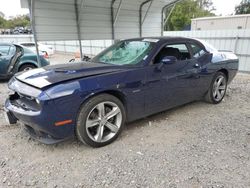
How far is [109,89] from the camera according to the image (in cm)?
268

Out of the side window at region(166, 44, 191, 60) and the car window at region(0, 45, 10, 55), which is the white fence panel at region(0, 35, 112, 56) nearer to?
the car window at region(0, 45, 10, 55)

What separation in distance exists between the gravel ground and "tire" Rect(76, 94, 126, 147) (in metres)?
0.15

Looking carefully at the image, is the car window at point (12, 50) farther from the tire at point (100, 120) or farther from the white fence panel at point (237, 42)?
the white fence panel at point (237, 42)

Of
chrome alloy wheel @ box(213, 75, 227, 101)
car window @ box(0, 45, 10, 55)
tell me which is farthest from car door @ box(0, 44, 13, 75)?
chrome alloy wheel @ box(213, 75, 227, 101)

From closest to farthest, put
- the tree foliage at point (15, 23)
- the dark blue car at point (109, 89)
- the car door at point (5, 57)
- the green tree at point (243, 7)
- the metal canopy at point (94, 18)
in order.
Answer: the dark blue car at point (109, 89) < the metal canopy at point (94, 18) < the car door at point (5, 57) < the green tree at point (243, 7) < the tree foliage at point (15, 23)

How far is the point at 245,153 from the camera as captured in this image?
2.63m

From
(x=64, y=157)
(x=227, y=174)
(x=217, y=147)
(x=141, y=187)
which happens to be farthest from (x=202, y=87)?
(x=64, y=157)

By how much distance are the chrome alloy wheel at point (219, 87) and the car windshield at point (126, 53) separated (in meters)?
1.97

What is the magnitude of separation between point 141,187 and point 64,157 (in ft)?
3.60

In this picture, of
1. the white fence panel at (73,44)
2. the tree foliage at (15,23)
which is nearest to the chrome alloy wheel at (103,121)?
the white fence panel at (73,44)

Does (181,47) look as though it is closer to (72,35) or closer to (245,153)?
(245,153)

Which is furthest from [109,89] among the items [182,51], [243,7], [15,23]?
[15,23]

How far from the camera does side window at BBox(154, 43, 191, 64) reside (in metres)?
3.47

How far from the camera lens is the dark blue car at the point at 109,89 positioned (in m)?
2.38
